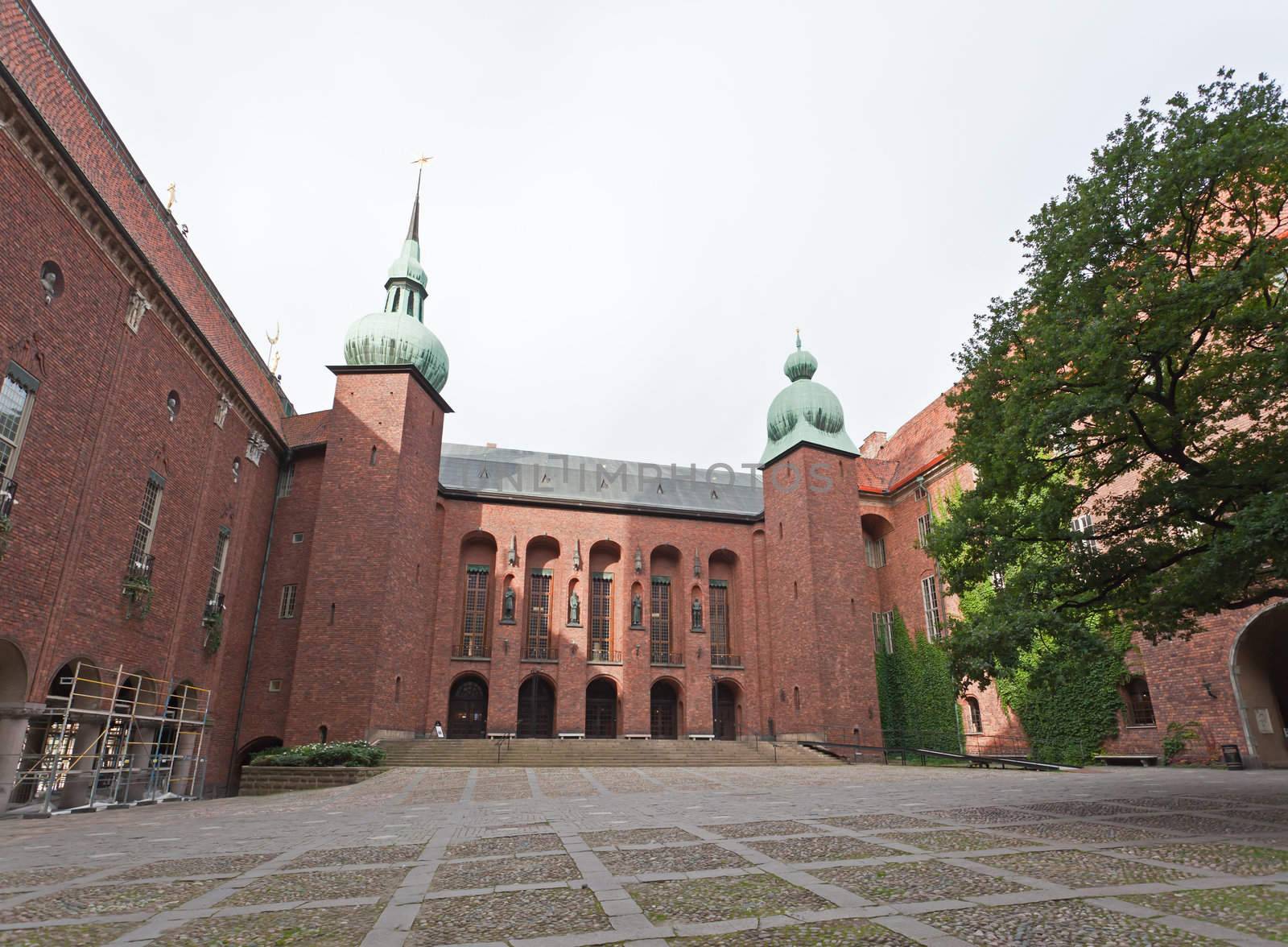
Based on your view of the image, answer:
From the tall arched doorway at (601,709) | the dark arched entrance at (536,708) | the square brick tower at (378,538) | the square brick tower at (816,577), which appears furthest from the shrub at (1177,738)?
the square brick tower at (378,538)

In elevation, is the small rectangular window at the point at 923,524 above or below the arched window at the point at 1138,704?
above

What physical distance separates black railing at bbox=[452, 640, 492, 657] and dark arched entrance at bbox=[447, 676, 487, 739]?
1.08 metres

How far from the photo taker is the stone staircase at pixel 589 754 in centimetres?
2194

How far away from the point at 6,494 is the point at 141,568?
16.6 ft

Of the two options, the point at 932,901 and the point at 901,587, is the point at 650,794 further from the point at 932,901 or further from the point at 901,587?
the point at 901,587

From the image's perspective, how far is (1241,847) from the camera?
19.6ft

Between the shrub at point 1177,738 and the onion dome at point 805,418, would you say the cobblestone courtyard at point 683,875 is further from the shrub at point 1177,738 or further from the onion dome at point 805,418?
the onion dome at point 805,418

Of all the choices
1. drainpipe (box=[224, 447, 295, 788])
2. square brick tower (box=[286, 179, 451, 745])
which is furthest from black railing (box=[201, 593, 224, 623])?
drainpipe (box=[224, 447, 295, 788])

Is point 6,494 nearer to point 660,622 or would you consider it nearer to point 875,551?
point 660,622

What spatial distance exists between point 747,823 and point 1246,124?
31.3ft

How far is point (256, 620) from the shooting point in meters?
25.7

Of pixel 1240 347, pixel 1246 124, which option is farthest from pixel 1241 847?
pixel 1246 124

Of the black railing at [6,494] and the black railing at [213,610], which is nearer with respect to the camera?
the black railing at [6,494]

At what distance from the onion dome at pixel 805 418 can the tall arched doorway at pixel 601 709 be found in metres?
11.8
